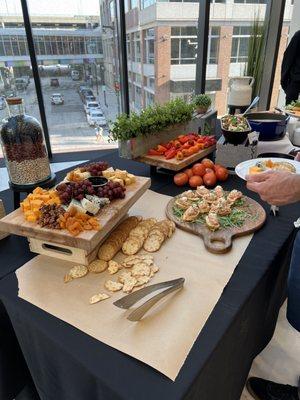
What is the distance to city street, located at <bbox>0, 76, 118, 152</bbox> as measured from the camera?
2171 mm

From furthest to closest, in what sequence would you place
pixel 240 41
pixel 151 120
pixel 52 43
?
1. pixel 240 41
2. pixel 52 43
3. pixel 151 120

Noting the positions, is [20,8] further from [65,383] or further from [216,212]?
[65,383]

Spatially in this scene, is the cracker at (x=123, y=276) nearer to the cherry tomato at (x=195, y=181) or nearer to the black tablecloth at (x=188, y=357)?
the black tablecloth at (x=188, y=357)

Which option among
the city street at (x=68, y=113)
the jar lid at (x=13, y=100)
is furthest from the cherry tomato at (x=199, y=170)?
the city street at (x=68, y=113)

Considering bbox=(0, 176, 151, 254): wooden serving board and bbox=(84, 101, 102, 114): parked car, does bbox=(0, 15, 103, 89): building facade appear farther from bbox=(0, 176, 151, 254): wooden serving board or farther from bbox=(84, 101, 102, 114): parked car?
bbox=(0, 176, 151, 254): wooden serving board

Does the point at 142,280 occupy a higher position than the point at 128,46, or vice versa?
the point at 128,46

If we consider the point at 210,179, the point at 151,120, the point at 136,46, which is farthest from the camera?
the point at 136,46

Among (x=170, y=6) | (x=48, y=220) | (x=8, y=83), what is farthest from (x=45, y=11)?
(x=48, y=220)

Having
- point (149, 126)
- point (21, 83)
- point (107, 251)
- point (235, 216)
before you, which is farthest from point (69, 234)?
point (21, 83)

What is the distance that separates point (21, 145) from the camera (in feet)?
3.17

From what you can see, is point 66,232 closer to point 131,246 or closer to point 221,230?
point 131,246

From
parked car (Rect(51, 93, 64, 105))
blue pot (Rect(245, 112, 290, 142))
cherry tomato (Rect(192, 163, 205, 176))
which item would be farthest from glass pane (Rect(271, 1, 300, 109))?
cherry tomato (Rect(192, 163, 205, 176))

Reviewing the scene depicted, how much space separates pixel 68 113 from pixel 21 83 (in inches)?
15.4

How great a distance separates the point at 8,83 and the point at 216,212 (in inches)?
67.6
